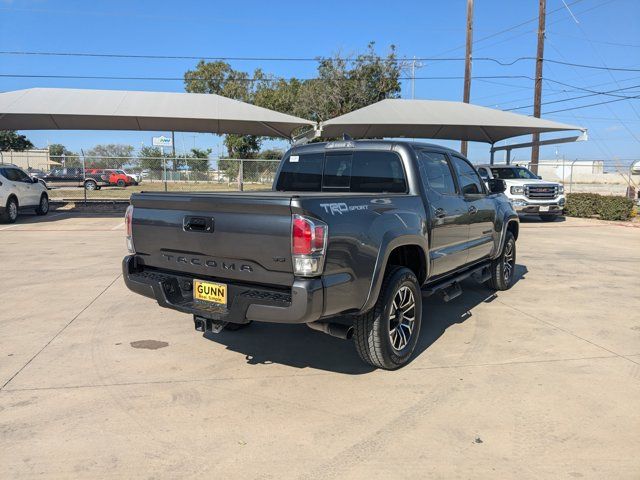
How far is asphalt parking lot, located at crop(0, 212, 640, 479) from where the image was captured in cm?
297

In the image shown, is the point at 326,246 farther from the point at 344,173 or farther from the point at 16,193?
the point at 16,193

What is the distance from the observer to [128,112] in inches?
688

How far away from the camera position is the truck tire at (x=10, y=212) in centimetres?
1544

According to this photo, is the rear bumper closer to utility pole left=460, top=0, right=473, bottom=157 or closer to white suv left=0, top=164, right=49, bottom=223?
white suv left=0, top=164, right=49, bottom=223

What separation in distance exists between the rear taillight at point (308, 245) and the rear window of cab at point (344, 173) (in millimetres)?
1648

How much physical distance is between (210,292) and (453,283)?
2801 millimetres

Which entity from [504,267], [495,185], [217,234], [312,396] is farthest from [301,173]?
[504,267]

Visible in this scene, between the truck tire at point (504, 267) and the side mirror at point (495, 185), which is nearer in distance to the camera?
the side mirror at point (495, 185)

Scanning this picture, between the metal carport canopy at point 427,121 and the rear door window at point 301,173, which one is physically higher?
the metal carport canopy at point 427,121

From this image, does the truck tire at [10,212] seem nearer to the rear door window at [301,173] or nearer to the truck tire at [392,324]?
the rear door window at [301,173]

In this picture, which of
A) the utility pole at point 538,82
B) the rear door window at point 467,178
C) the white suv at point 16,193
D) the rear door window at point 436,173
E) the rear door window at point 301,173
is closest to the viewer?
the rear door window at point 436,173

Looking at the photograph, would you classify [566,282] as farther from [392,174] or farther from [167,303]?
[167,303]

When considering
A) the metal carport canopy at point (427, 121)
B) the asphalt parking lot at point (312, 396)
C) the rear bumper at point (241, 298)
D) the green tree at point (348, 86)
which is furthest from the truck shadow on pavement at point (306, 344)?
the green tree at point (348, 86)

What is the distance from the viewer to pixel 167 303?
4039 millimetres
